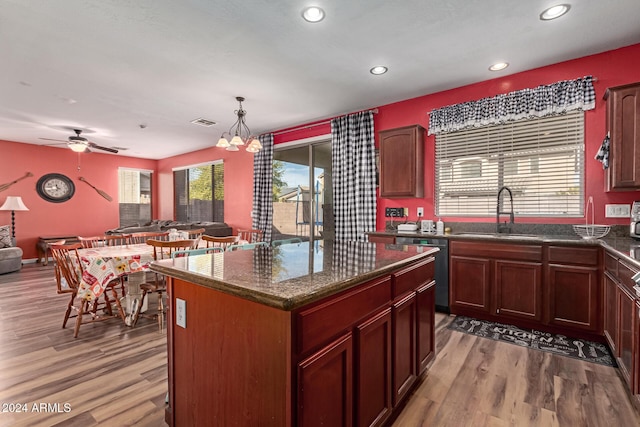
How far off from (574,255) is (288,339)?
2.83 metres

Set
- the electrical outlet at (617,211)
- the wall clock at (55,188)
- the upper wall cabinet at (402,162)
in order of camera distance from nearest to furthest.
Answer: the electrical outlet at (617,211) → the upper wall cabinet at (402,162) → the wall clock at (55,188)

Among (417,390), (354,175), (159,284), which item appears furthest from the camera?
(354,175)

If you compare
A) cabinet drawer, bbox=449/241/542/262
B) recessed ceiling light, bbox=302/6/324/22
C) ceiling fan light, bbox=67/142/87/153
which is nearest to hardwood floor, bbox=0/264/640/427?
cabinet drawer, bbox=449/241/542/262

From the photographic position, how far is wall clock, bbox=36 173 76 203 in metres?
6.87

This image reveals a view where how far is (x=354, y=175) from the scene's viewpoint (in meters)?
4.57

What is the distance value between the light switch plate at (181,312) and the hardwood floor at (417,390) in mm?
744

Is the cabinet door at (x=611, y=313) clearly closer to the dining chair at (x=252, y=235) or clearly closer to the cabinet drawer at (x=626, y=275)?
the cabinet drawer at (x=626, y=275)

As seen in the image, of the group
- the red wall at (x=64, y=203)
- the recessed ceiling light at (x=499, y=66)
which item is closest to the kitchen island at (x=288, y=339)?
the recessed ceiling light at (x=499, y=66)

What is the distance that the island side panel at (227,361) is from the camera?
1033 millimetres

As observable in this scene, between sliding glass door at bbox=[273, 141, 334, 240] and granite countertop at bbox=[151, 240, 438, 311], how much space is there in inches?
126

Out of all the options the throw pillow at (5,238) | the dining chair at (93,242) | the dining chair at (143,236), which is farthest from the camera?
the throw pillow at (5,238)

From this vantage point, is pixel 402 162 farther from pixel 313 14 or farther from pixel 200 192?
pixel 200 192

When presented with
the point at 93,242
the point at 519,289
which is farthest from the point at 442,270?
the point at 93,242

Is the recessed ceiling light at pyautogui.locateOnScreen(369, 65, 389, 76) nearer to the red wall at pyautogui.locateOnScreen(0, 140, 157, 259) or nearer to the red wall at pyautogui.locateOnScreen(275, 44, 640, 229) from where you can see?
the red wall at pyautogui.locateOnScreen(275, 44, 640, 229)
